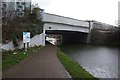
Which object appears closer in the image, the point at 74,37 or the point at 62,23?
the point at 62,23

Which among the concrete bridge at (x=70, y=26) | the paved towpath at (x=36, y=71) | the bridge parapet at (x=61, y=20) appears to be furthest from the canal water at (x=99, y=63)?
the concrete bridge at (x=70, y=26)

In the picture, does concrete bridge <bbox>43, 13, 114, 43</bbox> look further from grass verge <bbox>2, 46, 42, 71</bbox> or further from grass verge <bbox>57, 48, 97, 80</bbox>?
grass verge <bbox>57, 48, 97, 80</bbox>

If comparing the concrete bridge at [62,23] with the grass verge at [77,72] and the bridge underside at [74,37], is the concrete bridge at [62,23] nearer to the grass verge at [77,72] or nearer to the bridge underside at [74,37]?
the bridge underside at [74,37]

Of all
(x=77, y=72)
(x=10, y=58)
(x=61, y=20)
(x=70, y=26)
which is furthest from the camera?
(x=70, y=26)

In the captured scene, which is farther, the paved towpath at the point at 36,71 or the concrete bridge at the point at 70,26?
the concrete bridge at the point at 70,26

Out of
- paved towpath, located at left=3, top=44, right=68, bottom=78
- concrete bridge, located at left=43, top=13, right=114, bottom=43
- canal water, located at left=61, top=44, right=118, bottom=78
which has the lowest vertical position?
canal water, located at left=61, top=44, right=118, bottom=78

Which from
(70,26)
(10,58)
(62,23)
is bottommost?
(10,58)

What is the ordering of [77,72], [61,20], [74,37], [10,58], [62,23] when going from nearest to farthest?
[77,72], [10,58], [61,20], [62,23], [74,37]

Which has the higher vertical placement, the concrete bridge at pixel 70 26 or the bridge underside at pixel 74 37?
the concrete bridge at pixel 70 26

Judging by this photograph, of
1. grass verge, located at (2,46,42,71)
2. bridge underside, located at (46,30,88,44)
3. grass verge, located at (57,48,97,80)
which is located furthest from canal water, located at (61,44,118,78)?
bridge underside, located at (46,30,88,44)

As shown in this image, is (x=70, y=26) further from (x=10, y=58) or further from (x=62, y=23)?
(x=10, y=58)

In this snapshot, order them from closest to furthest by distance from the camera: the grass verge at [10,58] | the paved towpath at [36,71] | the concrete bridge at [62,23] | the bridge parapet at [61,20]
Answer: the paved towpath at [36,71] < the grass verge at [10,58] < the bridge parapet at [61,20] < the concrete bridge at [62,23]

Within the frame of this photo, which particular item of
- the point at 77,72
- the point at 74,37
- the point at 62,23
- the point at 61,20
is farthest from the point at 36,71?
the point at 74,37

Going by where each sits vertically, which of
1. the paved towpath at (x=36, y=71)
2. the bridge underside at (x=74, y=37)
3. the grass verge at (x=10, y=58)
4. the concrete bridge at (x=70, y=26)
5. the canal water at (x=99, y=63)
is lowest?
the canal water at (x=99, y=63)
